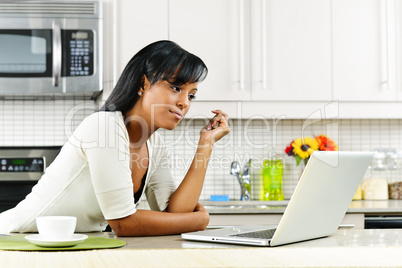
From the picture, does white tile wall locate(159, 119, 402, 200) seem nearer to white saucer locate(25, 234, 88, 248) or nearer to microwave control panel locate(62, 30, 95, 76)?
microwave control panel locate(62, 30, 95, 76)

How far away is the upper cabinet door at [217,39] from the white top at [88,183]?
1.23m

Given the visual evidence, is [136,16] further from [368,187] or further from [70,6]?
[368,187]

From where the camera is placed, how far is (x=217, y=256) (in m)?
0.96

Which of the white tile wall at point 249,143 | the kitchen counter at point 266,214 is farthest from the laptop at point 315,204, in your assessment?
the white tile wall at point 249,143

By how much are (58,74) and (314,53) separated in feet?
4.55

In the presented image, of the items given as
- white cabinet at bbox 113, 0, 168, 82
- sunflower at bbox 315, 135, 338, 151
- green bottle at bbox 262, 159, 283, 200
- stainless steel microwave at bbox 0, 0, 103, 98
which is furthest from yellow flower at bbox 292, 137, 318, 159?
stainless steel microwave at bbox 0, 0, 103, 98

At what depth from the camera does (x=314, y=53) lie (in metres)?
2.80

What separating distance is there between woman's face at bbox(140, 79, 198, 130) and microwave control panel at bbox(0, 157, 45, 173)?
4.71ft

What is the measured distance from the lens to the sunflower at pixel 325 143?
293 cm

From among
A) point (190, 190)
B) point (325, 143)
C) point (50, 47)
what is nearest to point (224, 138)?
point (325, 143)

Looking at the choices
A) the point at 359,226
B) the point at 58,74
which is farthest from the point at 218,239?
the point at 58,74

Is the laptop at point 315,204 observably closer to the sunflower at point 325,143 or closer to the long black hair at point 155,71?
the long black hair at point 155,71

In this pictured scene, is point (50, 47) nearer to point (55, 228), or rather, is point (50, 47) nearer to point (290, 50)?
point (290, 50)

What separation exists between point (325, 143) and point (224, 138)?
0.61 meters
